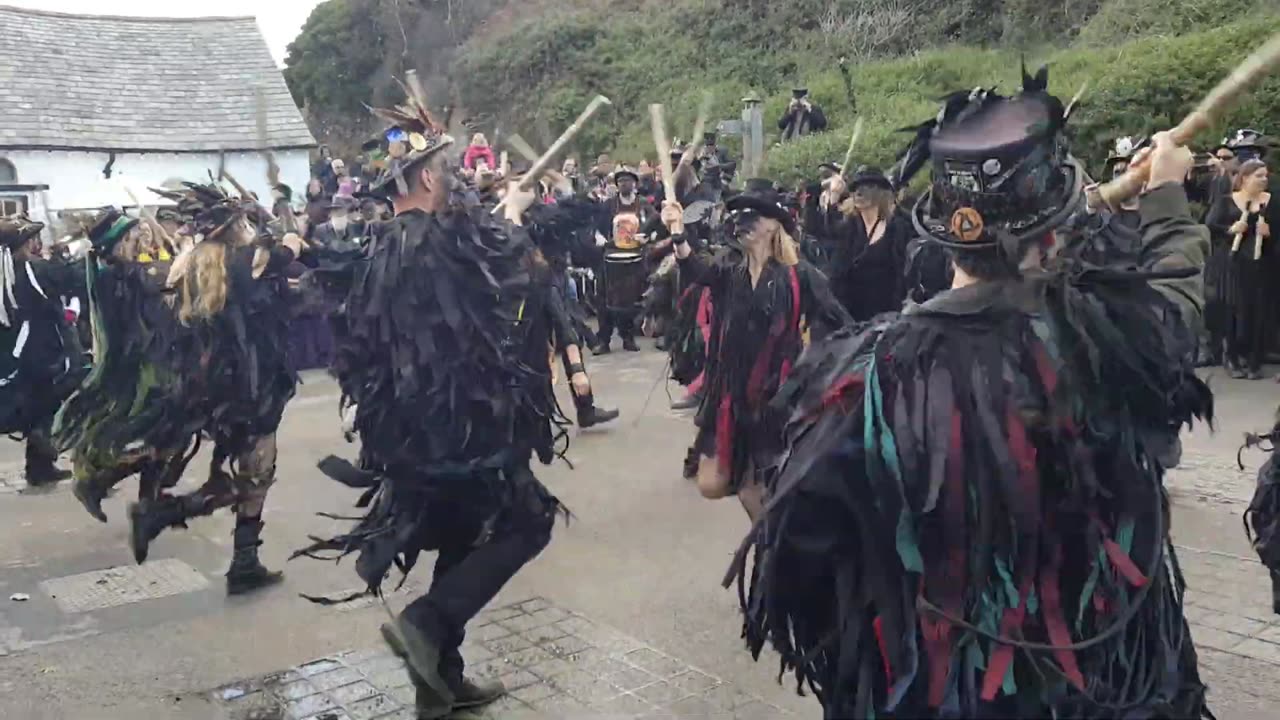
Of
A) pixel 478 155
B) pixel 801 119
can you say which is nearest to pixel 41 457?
pixel 478 155

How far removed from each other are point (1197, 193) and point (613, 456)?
266 inches

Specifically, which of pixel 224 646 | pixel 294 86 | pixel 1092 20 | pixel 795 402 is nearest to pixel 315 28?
pixel 294 86

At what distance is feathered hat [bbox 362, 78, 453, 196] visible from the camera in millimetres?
4758

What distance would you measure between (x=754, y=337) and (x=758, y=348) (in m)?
0.05

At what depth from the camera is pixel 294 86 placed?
4059 centimetres

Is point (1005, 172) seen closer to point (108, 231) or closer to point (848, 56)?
point (108, 231)

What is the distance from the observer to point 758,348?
5496 millimetres

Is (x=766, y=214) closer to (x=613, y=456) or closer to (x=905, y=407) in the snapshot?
(x=905, y=407)

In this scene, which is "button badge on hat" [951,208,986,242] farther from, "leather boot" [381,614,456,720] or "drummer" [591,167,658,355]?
"drummer" [591,167,658,355]

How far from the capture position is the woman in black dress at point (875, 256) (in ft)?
28.1

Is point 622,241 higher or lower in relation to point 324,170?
lower

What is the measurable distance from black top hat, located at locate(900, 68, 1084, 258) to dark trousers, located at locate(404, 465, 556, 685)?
101 inches

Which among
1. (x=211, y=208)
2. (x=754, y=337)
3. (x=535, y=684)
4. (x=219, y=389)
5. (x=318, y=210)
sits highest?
(x=211, y=208)

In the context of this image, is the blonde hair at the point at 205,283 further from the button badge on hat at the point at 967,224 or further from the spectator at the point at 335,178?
the spectator at the point at 335,178
